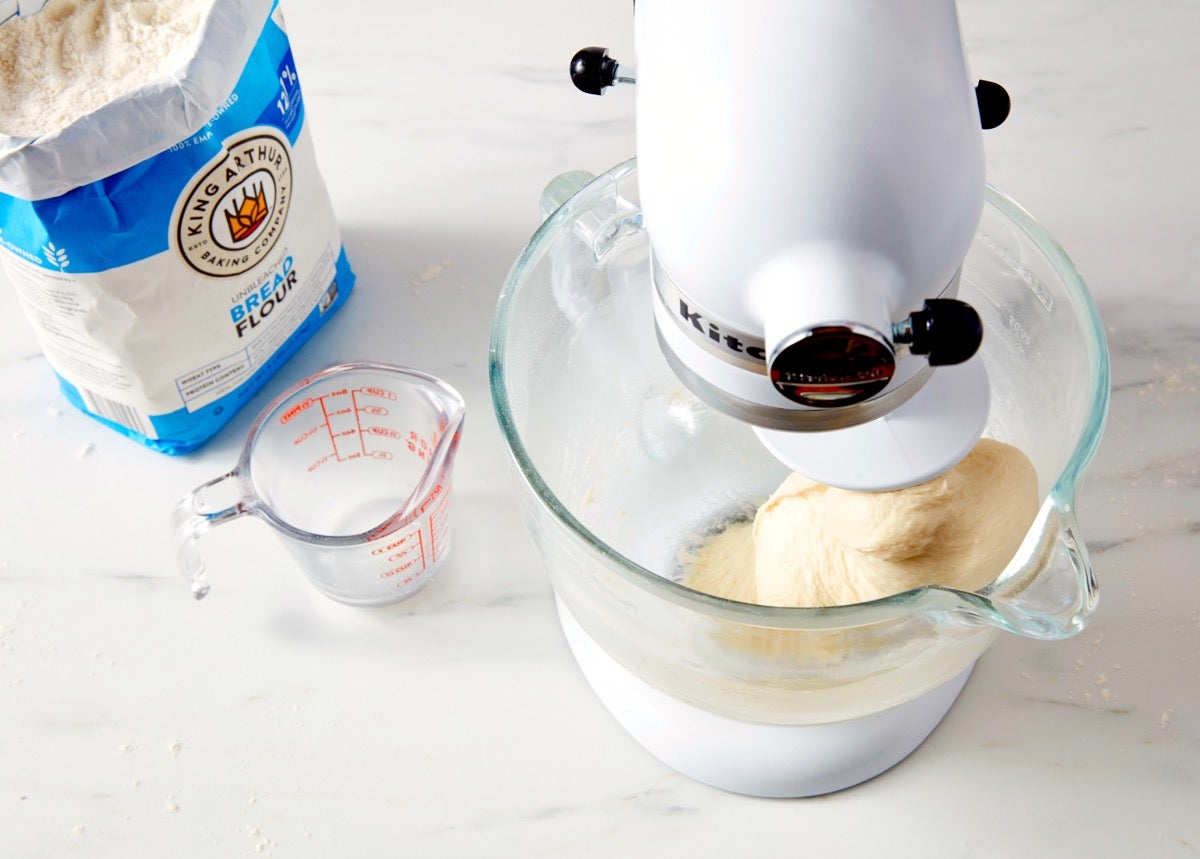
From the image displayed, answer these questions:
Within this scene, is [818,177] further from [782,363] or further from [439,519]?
[439,519]

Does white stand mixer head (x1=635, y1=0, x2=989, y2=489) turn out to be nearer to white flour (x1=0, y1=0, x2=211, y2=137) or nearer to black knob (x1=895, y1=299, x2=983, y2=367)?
black knob (x1=895, y1=299, x2=983, y2=367)

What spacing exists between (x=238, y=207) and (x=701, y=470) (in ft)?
1.23

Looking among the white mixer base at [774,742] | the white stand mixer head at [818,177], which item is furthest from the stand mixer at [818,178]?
the white mixer base at [774,742]

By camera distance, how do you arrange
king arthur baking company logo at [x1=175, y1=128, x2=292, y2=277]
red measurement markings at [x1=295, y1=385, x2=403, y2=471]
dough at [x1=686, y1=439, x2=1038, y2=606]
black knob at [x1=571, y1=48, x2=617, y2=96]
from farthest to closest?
1. red measurement markings at [x1=295, y1=385, x2=403, y2=471]
2. king arthur baking company logo at [x1=175, y1=128, x2=292, y2=277]
3. dough at [x1=686, y1=439, x2=1038, y2=606]
4. black knob at [x1=571, y1=48, x2=617, y2=96]

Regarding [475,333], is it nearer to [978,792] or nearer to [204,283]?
[204,283]

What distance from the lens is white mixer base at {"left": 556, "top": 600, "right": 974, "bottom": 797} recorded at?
0.75 m

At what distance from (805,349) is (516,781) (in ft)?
1.44

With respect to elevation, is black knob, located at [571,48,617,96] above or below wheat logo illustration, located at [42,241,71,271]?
above

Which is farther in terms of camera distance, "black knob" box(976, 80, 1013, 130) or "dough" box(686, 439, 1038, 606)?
"dough" box(686, 439, 1038, 606)

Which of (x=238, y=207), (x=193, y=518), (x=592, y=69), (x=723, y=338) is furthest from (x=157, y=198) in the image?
(x=723, y=338)

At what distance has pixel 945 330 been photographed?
0.45 metres

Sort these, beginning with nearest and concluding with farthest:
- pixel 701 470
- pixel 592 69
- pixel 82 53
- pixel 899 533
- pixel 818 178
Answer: pixel 818 178 < pixel 592 69 < pixel 899 533 < pixel 82 53 < pixel 701 470

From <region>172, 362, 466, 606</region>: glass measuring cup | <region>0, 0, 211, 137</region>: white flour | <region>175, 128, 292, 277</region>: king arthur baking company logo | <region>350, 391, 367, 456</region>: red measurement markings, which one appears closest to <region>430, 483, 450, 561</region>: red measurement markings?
<region>172, 362, 466, 606</region>: glass measuring cup

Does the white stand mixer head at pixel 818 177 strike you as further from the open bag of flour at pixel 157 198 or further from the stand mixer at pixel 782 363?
the open bag of flour at pixel 157 198
